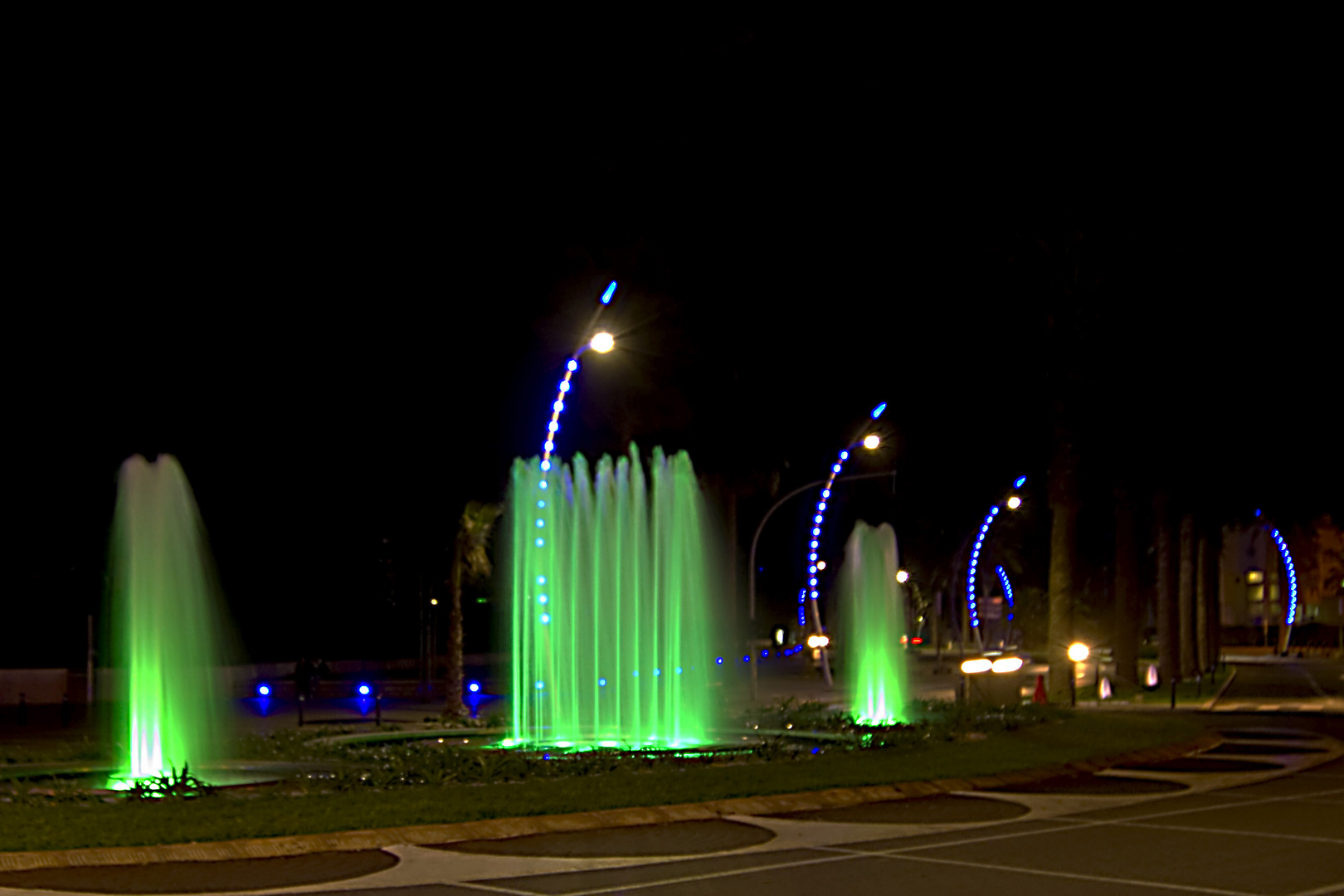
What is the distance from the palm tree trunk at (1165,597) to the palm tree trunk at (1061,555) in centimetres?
848

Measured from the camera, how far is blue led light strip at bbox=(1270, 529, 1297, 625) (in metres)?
71.1

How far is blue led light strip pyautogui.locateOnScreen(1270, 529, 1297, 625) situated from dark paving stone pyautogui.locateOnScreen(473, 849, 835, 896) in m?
59.5

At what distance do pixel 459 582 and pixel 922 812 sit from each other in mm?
18565

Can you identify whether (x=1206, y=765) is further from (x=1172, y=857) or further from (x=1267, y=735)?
(x=1172, y=857)

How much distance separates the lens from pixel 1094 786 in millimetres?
16859

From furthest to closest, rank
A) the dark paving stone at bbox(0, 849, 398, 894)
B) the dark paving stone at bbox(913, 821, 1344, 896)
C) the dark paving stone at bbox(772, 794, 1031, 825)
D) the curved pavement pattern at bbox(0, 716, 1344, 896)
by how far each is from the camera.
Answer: the dark paving stone at bbox(772, 794, 1031, 825), the dark paving stone at bbox(913, 821, 1344, 896), the curved pavement pattern at bbox(0, 716, 1344, 896), the dark paving stone at bbox(0, 849, 398, 894)

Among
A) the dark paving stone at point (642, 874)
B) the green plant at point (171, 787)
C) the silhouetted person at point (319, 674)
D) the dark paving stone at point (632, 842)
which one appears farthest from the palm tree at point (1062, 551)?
the dark paving stone at point (642, 874)

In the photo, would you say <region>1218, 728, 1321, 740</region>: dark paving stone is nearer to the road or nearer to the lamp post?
the road

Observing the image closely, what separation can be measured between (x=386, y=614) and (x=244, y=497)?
53.6 feet

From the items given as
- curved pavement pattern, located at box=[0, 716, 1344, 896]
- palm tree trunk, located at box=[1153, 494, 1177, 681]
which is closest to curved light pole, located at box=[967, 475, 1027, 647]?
palm tree trunk, located at box=[1153, 494, 1177, 681]

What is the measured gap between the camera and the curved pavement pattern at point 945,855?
10.4m

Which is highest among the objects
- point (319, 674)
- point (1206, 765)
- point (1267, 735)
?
point (1206, 765)

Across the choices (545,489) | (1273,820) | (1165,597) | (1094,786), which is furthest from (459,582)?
(1165,597)

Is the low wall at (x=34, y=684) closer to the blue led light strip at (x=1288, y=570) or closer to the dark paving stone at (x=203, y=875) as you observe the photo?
the dark paving stone at (x=203, y=875)
